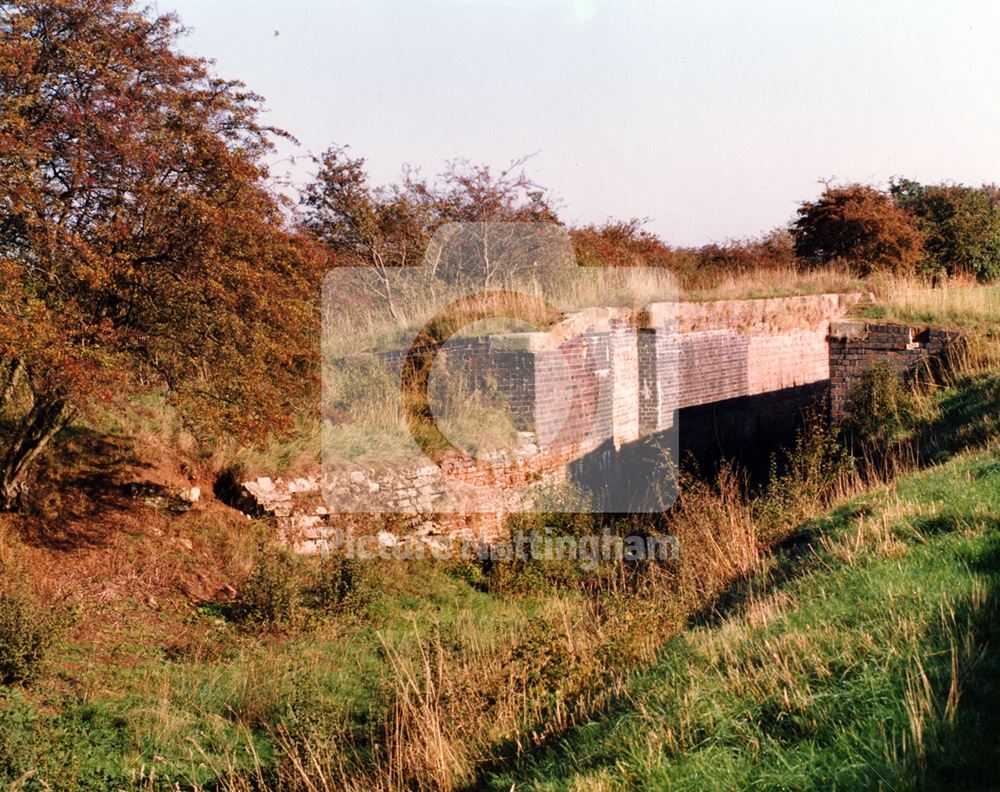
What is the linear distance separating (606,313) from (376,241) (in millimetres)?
5976

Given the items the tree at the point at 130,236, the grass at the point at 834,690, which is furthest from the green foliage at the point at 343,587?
the grass at the point at 834,690

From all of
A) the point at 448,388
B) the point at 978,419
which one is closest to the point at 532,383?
the point at 448,388

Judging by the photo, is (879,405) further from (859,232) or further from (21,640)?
(859,232)

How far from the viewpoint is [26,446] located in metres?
7.46

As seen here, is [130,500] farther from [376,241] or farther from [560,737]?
[376,241]

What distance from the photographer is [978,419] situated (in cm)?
864

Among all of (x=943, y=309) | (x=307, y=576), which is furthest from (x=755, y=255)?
(x=307, y=576)

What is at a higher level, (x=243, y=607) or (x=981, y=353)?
(x=981, y=353)

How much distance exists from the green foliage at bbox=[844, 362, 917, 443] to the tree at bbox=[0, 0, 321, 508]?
6.70m

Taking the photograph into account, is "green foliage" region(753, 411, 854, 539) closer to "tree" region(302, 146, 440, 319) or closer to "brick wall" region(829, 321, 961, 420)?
Answer: "brick wall" region(829, 321, 961, 420)

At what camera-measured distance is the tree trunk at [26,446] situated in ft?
24.1

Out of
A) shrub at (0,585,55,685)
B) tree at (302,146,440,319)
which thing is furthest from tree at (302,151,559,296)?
shrub at (0,585,55,685)

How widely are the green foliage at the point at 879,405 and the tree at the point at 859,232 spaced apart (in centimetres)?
1046

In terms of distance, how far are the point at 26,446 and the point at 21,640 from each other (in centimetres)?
244
